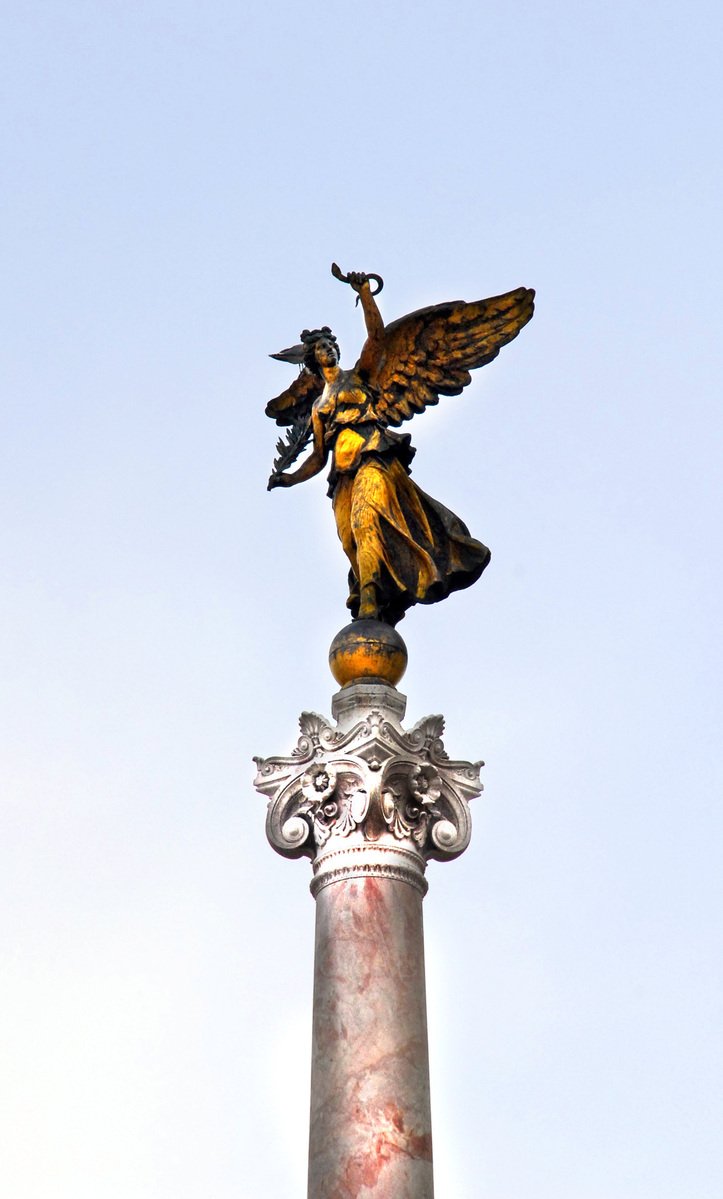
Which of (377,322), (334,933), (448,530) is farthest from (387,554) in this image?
(334,933)

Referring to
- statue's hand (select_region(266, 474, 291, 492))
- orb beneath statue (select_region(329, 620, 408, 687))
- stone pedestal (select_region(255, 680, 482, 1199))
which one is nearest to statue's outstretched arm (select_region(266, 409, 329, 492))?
→ statue's hand (select_region(266, 474, 291, 492))

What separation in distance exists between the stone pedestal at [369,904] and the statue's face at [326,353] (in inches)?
181

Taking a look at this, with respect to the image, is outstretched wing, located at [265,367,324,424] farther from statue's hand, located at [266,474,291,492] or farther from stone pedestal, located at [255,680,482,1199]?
stone pedestal, located at [255,680,482,1199]

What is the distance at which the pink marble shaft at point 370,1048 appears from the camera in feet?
57.8

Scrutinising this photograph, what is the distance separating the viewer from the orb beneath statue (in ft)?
68.6

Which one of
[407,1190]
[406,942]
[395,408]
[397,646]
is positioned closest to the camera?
[407,1190]

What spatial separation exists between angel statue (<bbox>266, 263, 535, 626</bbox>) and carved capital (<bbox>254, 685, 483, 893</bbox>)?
194 cm

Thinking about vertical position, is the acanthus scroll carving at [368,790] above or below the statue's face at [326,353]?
below

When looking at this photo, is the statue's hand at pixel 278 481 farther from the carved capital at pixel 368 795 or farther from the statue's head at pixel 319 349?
the carved capital at pixel 368 795

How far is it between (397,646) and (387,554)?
4.40 feet

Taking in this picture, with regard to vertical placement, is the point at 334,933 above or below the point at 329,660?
below

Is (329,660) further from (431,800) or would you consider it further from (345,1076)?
(345,1076)

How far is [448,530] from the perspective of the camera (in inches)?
888

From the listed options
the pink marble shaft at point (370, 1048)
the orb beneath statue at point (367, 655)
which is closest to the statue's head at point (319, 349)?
the orb beneath statue at point (367, 655)
